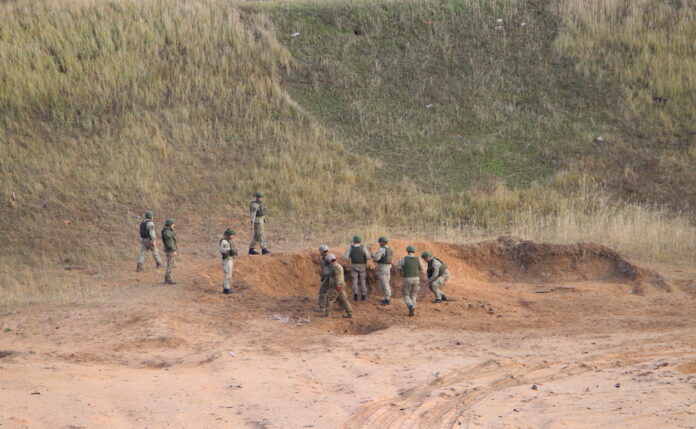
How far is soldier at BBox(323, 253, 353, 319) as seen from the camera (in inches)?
541

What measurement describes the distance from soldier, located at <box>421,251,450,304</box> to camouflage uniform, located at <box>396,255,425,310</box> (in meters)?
0.49

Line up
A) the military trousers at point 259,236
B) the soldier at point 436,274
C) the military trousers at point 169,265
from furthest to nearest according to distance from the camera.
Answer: the military trousers at point 259,236 → the military trousers at point 169,265 → the soldier at point 436,274

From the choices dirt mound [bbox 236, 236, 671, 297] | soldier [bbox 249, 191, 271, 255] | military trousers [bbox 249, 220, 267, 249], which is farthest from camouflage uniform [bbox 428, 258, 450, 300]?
military trousers [bbox 249, 220, 267, 249]

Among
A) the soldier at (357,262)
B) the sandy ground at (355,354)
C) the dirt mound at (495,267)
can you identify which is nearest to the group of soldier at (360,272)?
the soldier at (357,262)

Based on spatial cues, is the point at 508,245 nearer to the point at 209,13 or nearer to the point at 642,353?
the point at 642,353

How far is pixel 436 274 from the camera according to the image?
46.9 ft

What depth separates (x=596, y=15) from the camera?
99.0ft

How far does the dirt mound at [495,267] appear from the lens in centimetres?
1580

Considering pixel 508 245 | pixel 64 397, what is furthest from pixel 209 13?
pixel 64 397

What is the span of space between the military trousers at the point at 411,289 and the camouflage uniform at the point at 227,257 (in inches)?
138

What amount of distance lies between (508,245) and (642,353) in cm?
621

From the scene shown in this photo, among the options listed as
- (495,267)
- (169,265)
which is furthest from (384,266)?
(169,265)

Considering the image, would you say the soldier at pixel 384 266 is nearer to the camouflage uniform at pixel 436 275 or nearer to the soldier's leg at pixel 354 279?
the soldier's leg at pixel 354 279

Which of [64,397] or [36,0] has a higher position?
[36,0]
